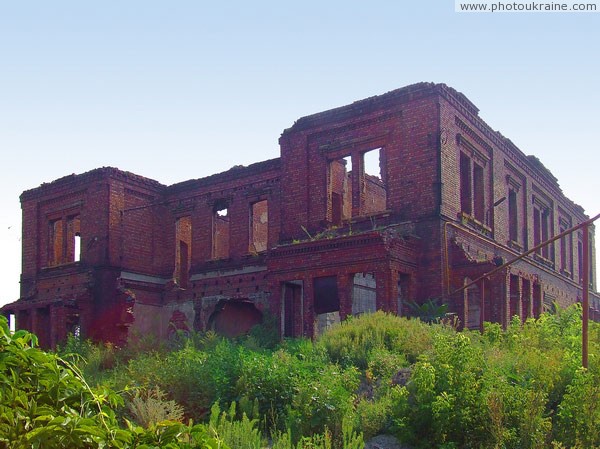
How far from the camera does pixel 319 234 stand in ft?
70.4

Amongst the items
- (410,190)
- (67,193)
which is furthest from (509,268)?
(67,193)

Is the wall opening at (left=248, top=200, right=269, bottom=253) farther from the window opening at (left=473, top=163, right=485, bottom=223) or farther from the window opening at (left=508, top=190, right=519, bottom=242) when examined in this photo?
the window opening at (left=473, top=163, right=485, bottom=223)

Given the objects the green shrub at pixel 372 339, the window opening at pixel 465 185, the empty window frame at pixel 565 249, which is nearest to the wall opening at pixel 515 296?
the window opening at pixel 465 185

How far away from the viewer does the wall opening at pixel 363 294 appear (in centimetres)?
2142

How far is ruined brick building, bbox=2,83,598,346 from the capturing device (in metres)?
19.9

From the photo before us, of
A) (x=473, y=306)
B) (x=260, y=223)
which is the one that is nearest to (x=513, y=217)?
(x=473, y=306)

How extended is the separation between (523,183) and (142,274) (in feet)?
49.2

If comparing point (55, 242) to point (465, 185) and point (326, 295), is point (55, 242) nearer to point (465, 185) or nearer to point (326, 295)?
point (326, 295)

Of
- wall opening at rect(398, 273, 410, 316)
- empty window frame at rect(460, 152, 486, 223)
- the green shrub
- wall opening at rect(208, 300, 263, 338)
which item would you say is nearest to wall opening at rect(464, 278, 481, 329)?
wall opening at rect(398, 273, 410, 316)

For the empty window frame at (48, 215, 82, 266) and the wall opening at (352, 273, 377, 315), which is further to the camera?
the empty window frame at (48, 215, 82, 266)

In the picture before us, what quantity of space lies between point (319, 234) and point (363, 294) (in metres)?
2.28

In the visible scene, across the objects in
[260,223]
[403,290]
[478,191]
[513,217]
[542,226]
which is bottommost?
[403,290]

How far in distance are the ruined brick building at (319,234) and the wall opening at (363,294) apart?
2.7 inches

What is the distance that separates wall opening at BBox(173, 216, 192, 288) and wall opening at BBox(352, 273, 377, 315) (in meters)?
9.32
